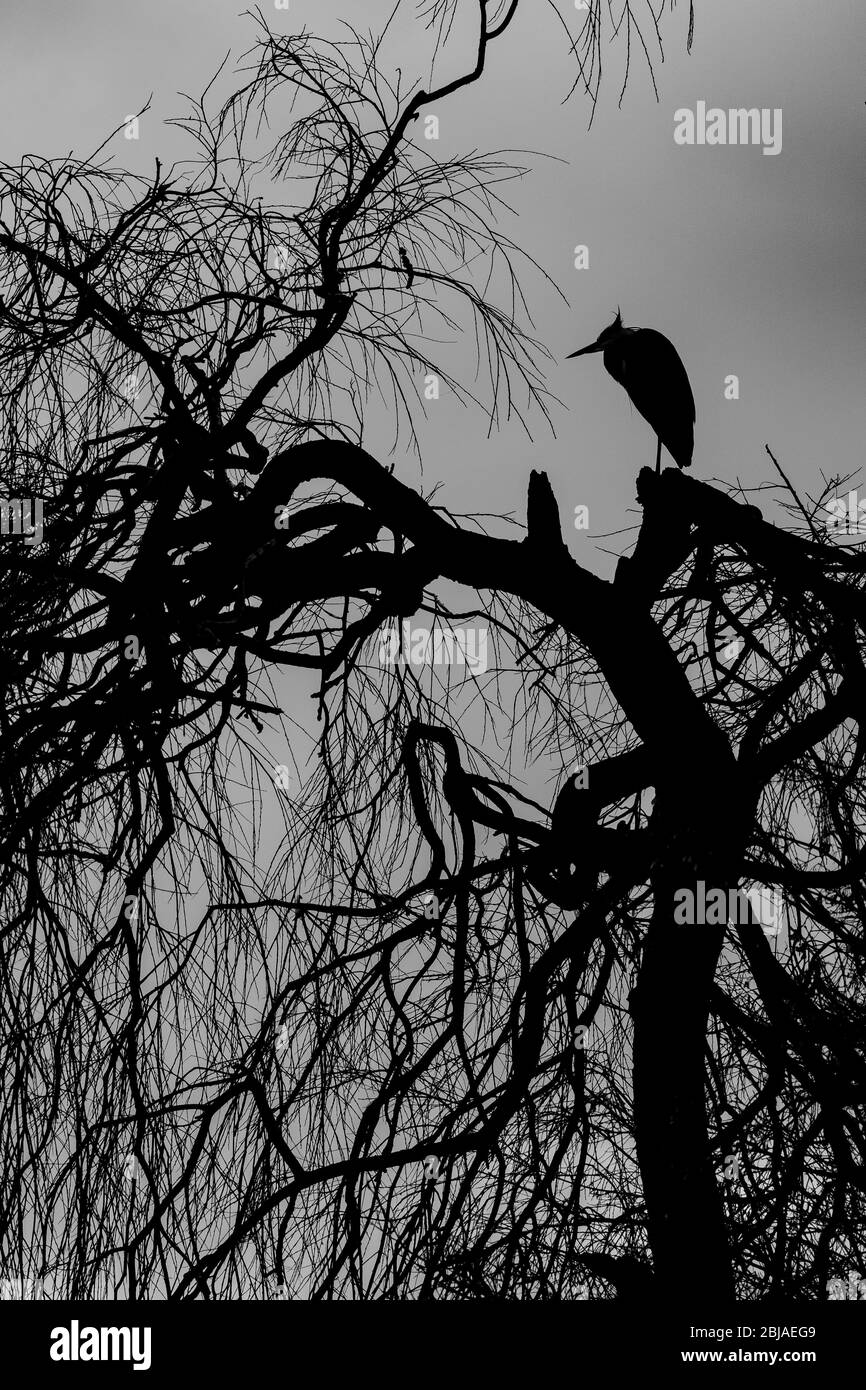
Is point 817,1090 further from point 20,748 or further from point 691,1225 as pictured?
point 20,748

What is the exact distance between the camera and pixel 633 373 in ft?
14.3

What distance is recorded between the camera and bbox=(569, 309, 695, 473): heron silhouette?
14.1 feet

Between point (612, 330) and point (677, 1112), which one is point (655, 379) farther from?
point (677, 1112)

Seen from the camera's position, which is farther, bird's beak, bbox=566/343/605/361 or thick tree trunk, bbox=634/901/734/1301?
bird's beak, bbox=566/343/605/361

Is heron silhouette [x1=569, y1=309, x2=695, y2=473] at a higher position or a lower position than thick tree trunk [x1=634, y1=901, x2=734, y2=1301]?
higher

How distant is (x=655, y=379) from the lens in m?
4.30

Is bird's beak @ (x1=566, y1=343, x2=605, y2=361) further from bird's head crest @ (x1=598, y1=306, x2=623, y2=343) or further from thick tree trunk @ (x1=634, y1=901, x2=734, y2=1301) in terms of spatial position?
thick tree trunk @ (x1=634, y1=901, x2=734, y2=1301)

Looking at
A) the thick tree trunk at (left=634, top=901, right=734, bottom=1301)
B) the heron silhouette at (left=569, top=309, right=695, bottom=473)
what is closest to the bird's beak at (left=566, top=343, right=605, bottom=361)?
the heron silhouette at (left=569, top=309, right=695, bottom=473)

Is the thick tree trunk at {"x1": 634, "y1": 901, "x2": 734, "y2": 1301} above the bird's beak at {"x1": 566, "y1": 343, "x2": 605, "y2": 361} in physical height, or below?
below

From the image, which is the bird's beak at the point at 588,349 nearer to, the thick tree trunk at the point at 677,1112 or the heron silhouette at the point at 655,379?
the heron silhouette at the point at 655,379

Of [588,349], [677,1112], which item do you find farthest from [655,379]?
[677,1112]

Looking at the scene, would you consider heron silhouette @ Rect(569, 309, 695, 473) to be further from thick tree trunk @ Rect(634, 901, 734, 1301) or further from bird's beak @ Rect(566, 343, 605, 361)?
thick tree trunk @ Rect(634, 901, 734, 1301)

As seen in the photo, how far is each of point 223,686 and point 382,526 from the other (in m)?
0.51
